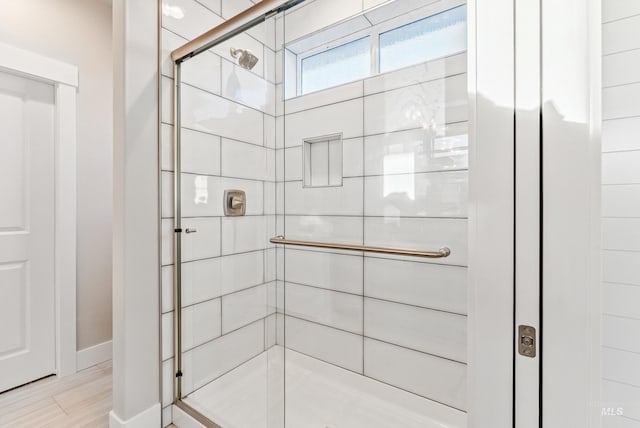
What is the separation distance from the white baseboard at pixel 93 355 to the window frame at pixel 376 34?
80.6 inches

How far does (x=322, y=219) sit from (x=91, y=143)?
161 centimetres

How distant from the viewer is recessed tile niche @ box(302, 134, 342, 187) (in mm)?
1707

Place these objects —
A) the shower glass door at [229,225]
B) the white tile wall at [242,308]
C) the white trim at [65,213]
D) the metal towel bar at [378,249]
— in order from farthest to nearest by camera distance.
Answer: the white trim at [65,213], the white tile wall at [242,308], the shower glass door at [229,225], the metal towel bar at [378,249]

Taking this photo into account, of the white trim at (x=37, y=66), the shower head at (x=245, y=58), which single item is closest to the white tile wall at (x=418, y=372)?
the shower head at (x=245, y=58)

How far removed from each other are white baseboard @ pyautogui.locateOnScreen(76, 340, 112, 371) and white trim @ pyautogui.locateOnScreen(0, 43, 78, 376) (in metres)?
0.04

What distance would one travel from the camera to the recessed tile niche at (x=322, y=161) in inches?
67.2

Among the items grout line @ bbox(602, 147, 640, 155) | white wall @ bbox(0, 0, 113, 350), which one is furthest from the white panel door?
grout line @ bbox(602, 147, 640, 155)

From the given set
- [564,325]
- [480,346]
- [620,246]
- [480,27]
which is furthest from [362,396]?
[480,27]

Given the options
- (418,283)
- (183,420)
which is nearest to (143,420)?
(183,420)

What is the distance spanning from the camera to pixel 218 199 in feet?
5.16

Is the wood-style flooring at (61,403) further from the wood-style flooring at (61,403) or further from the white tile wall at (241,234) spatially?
the white tile wall at (241,234)

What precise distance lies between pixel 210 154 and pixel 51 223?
1.18m

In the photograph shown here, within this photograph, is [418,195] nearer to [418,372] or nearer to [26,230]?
[418,372]

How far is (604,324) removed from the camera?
0.56m
